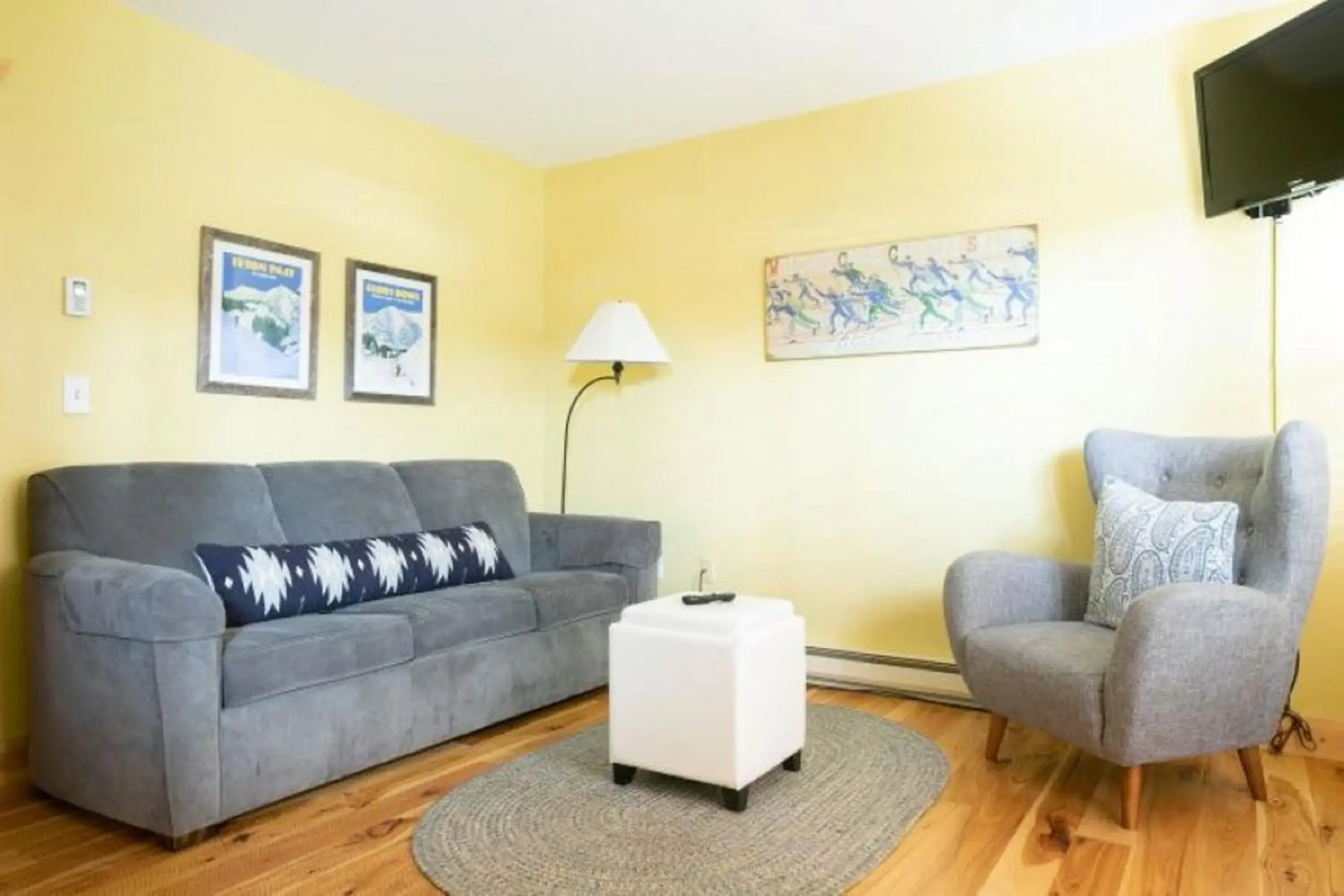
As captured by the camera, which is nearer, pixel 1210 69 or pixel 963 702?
pixel 1210 69

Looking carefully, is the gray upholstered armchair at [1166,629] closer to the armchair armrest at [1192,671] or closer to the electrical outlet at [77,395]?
the armchair armrest at [1192,671]

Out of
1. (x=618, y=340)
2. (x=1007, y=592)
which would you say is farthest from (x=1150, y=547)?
(x=618, y=340)

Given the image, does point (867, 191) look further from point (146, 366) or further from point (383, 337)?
point (146, 366)

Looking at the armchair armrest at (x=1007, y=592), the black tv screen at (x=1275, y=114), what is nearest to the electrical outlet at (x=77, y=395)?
the armchair armrest at (x=1007, y=592)

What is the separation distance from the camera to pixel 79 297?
2623mm

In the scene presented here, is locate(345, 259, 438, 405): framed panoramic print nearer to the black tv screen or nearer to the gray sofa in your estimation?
the gray sofa

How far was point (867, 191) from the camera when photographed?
3539 mm

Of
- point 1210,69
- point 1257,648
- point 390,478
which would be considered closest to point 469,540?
point 390,478

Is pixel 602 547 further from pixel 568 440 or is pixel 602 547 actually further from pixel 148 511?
pixel 148 511

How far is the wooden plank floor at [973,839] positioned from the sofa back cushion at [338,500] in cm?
84

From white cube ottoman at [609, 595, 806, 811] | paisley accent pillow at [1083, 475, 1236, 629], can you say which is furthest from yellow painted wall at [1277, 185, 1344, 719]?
white cube ottoman at [609, 595, 806, 811]

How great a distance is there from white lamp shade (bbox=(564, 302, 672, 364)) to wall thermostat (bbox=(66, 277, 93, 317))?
1.75 metres

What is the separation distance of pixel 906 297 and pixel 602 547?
5.10 ft

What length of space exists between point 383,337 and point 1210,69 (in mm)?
3048
